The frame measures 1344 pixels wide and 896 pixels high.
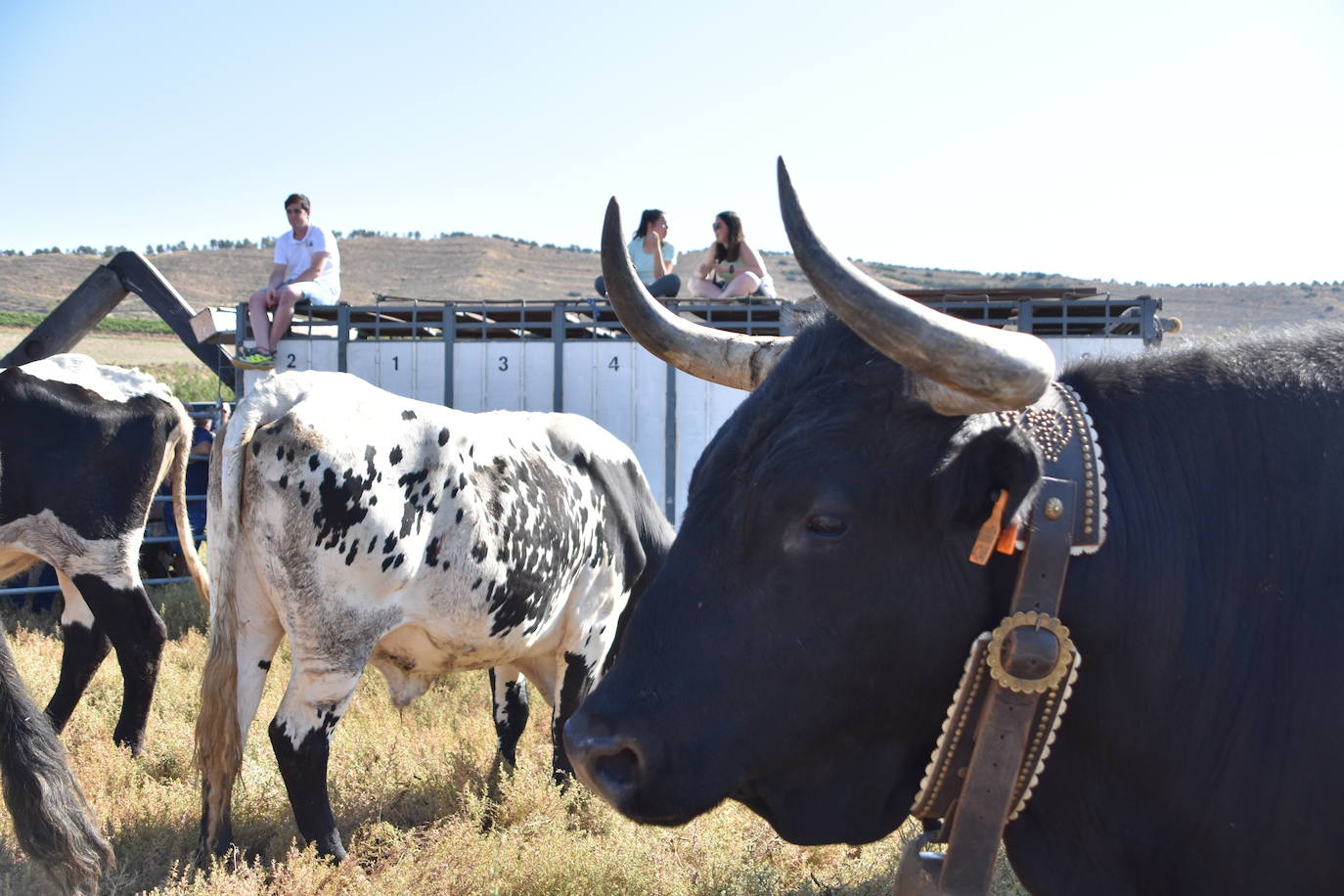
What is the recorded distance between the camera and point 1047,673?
179 cm

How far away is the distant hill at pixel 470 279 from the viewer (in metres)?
58.3

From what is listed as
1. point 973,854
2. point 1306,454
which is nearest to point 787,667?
point 973,854

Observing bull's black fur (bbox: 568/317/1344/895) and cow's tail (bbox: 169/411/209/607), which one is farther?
cow's tail (bbox: 169/411/209/607)

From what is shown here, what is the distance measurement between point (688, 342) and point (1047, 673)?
112 centimetres

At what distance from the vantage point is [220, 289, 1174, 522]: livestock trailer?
31.2 ft

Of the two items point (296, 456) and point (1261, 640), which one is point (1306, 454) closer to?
point (1261, 640)

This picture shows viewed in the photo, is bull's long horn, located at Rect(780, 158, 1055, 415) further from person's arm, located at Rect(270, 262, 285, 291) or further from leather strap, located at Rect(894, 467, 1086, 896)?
person's arm, located at Rect(270, 262, 285, 291)

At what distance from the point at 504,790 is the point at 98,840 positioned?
1.93 metres

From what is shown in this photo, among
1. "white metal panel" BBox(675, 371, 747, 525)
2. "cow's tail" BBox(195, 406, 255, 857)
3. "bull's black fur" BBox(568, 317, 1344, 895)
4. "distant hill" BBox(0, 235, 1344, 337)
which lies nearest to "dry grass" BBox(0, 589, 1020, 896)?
"cow's tail" BBox(195, 406, 255, 857)

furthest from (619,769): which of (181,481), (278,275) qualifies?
(278,275)

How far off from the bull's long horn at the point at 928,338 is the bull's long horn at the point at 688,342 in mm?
551

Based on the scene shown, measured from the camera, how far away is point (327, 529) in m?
4.45

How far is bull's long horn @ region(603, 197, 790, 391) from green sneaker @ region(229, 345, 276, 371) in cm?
772

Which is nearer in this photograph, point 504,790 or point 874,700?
point 874,700
